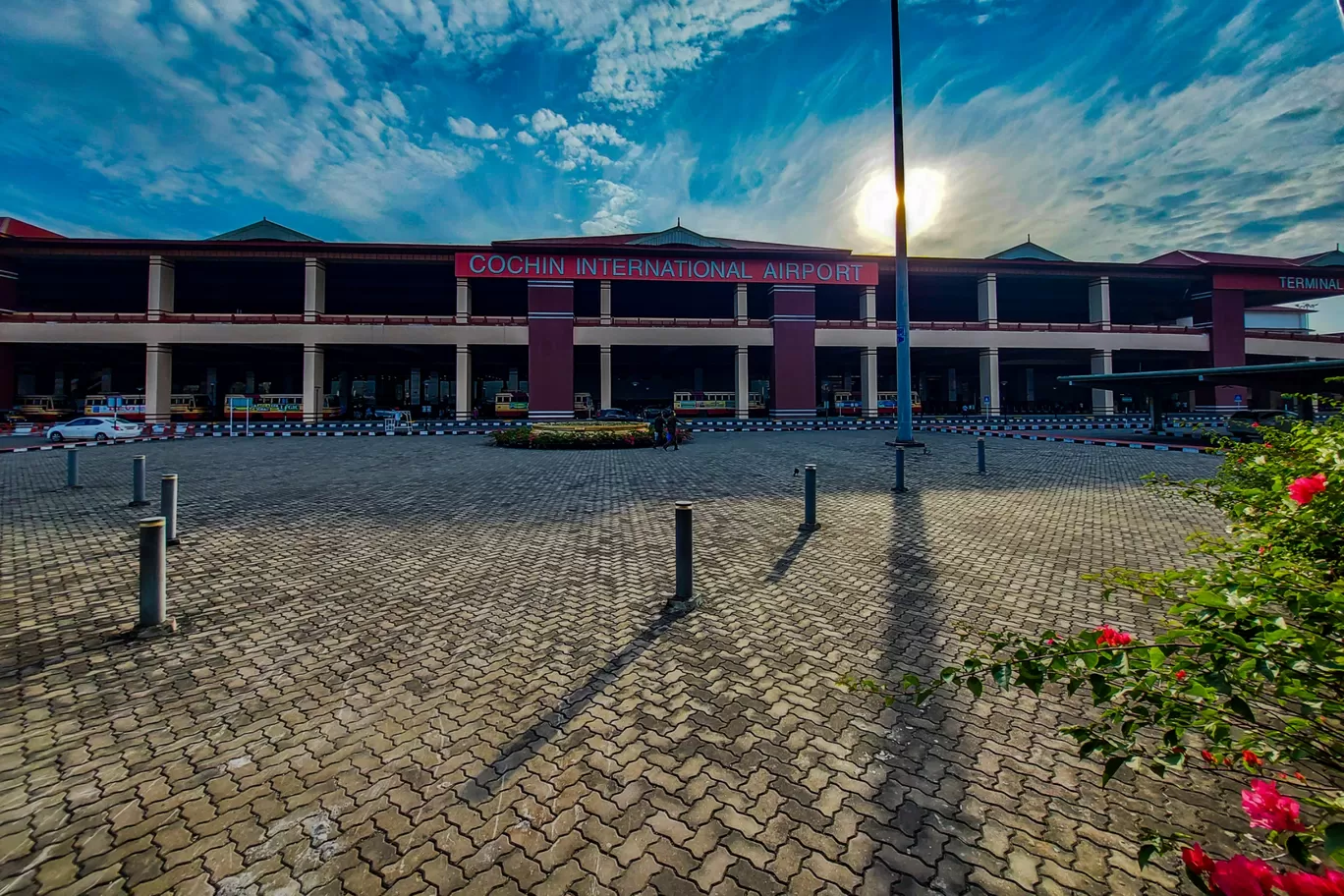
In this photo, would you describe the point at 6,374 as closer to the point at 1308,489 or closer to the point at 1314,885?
the point at 1314,885

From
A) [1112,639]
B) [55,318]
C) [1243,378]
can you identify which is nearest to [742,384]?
[1243,378]

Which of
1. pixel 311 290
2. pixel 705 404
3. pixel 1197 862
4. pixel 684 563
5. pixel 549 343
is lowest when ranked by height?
pixel 1197 862

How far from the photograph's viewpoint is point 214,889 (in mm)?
2189

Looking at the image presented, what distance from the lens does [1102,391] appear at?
129 feet

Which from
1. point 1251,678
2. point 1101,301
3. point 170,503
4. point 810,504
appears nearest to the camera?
point 1251,678

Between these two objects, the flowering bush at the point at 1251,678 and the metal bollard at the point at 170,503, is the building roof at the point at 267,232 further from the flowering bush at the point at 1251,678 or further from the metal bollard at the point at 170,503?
the flowering bush at the point at 1251,678

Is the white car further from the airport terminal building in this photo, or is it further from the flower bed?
the flower bed

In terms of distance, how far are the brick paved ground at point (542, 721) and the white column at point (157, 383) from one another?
30.3 metres

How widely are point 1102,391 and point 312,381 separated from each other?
54.6m

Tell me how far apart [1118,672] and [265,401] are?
4115cm

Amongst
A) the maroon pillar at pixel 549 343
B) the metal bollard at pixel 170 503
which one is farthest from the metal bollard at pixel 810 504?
the maroon pillar at pixel 549 343

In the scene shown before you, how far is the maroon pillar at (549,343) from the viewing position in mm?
32781

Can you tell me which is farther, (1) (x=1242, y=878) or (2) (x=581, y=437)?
(2) (x=581, y=437)

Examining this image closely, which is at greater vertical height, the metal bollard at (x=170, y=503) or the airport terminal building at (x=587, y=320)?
the airport terminal building at (x=587, y=320)
